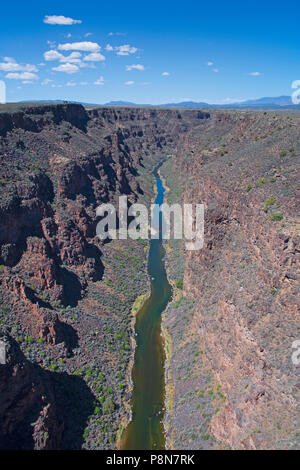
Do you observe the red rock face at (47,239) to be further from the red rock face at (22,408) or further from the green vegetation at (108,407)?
the green vegetation at (108,407)

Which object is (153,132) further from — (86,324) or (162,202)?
(86,324)

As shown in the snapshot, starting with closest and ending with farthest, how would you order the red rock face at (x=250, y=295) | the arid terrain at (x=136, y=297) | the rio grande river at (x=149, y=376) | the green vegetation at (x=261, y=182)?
the red rock face at (x=250, y=295)
the arid terrain at (x=136, y=297)
the rio grande river at (x=149, y=376)
the green vegetation at (x=261, y=182)

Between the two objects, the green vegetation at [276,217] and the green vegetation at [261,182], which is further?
the green vegetation at [261,182]

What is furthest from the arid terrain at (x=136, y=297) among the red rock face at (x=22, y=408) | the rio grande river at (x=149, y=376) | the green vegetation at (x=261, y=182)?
the rio grande river at (x=149, y=376)

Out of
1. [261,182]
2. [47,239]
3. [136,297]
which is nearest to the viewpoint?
[261,182]

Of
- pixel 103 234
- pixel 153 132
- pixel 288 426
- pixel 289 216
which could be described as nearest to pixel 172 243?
pixel 103 234

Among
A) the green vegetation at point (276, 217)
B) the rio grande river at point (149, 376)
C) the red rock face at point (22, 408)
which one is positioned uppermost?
the green vegetation at point (276, 217)

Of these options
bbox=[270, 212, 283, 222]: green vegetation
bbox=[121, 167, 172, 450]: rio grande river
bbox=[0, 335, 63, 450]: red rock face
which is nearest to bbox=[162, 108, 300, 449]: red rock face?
bbox=[270, 212, 283, 222]: green vegetation

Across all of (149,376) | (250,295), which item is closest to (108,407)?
(149,376)

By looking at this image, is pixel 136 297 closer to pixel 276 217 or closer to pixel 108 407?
pixel 108 407

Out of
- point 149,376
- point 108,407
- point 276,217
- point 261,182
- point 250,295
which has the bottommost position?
point 149,376
